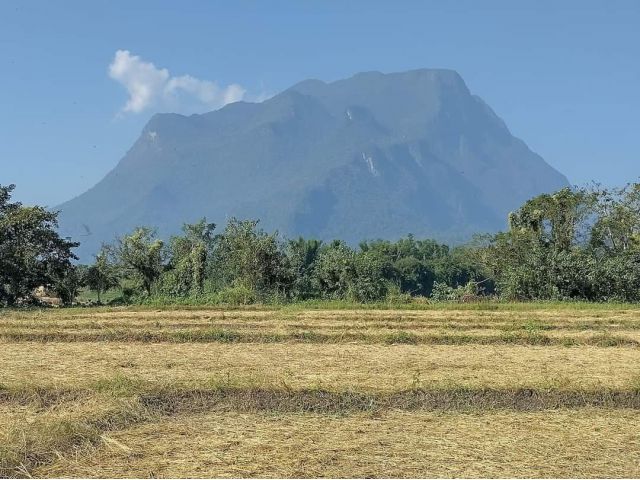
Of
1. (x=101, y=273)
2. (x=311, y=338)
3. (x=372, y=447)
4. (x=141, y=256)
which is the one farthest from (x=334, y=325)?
(x=101, y=273)

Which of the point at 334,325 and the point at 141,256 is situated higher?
the point at 141,256

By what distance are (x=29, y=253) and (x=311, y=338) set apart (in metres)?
18.7

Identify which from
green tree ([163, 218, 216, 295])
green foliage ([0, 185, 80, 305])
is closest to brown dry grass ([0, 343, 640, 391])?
green foliage ([0, 185, 80, 305])

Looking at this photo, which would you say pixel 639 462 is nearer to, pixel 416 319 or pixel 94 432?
pixel 94 432

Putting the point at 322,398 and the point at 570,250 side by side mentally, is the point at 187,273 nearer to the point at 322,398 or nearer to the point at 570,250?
the point at 570,250

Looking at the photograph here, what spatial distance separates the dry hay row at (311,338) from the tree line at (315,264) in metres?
10.6

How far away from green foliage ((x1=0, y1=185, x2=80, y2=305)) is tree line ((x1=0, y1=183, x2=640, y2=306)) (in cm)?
5

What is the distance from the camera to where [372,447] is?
747 cm

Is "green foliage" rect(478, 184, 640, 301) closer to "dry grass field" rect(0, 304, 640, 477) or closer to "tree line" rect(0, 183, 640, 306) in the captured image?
"tree line" rect(0, 183, 640, 306)

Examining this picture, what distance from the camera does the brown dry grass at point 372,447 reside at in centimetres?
671

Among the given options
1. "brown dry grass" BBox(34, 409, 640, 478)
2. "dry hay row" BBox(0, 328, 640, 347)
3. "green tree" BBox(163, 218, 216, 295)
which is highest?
"green tree" BBox(163, 218, 216, 295)

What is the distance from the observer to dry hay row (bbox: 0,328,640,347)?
1630cm

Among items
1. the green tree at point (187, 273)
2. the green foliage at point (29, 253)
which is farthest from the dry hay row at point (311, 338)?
the green tree at point (187, 273)

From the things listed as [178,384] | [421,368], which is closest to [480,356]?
[421,368]
